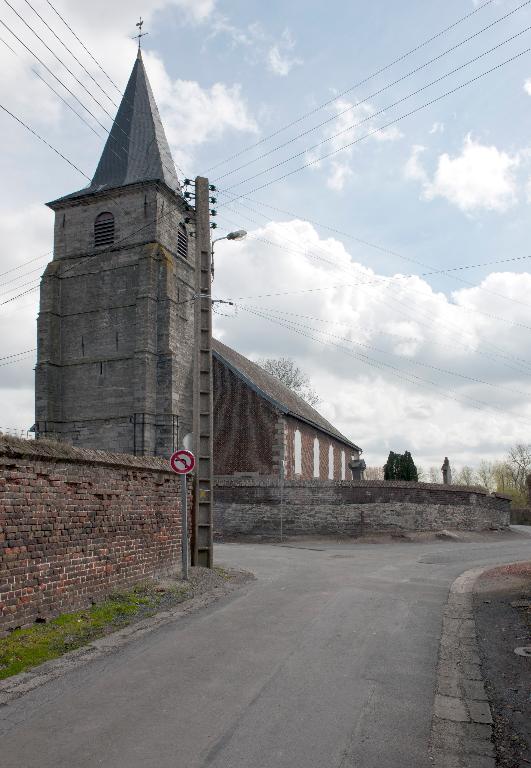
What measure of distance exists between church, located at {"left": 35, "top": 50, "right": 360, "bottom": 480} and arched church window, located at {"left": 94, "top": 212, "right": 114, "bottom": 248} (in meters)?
0.06

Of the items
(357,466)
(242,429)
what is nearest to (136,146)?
Result: (242,429)

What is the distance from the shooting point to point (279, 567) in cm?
1583

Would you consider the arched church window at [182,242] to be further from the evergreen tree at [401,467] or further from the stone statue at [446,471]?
the stone statue at [446,471]

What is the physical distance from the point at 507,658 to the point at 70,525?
596 centimetres

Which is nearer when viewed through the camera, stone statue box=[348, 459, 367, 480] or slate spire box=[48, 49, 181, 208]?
stone statue box=[348, 459, 367, 480]

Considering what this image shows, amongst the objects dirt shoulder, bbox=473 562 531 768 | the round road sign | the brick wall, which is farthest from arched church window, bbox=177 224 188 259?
dirt shoulder, bbox=473 562 531 768

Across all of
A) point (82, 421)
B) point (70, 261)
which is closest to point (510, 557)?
point (82, 421)

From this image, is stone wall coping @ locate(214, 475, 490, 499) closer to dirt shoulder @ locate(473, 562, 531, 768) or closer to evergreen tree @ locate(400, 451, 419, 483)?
evergreen tree @ locate(400, 451, 419, 483)

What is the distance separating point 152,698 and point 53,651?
2162 millimetres

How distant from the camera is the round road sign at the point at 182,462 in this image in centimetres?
1255

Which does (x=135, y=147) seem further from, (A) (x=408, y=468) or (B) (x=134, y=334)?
(A) (x=408, y=468)

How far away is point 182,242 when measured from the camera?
39594 mm

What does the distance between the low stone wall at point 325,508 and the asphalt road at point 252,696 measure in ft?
52.4

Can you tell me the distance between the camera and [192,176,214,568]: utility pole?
1444 cm
